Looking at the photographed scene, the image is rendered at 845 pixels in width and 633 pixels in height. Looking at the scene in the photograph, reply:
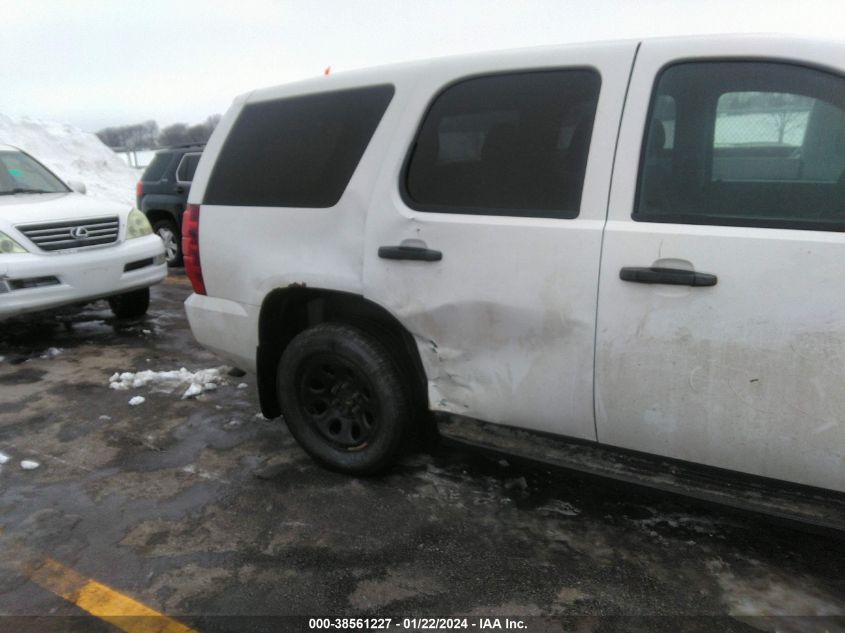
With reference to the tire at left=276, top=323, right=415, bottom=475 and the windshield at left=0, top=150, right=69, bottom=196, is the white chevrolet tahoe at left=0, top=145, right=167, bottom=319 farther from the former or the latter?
the tire at left=276, top=323, right=415, bottom=475

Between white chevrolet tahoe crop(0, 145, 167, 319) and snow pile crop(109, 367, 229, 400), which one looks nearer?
snow pile crop(109, 367, 229, 400)

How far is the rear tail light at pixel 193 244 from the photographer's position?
3.25m

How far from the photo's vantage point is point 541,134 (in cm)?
237

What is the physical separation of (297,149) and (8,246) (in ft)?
11.3

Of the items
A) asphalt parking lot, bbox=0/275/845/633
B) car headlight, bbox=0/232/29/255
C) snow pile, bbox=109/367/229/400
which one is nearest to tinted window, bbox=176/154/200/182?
car headlight, bbox=0/232/29/255

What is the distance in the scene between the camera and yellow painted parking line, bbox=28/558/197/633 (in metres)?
2.13

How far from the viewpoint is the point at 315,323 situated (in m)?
3.15

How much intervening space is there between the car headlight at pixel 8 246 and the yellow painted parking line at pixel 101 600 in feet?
11.2

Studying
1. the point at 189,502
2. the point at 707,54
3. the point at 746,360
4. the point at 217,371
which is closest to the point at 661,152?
the point at 707,54

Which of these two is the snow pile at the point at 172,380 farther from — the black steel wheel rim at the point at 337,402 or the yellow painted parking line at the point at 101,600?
the yellow painted parking line at the point at 101,600

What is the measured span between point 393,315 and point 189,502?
1.37 meters

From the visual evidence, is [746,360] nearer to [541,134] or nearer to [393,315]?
[541,134]

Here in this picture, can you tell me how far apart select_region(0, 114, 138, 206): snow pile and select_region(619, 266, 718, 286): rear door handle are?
67.8ft

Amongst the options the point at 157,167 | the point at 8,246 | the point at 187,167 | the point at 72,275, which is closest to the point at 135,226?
the point at 72,275
